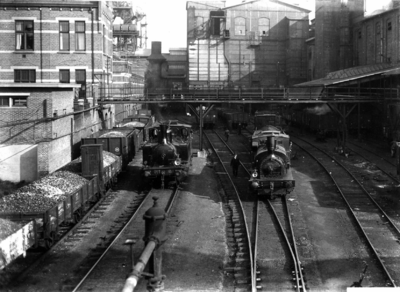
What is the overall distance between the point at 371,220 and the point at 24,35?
27058 millimetres

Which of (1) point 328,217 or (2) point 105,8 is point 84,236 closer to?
(1) point 328,217

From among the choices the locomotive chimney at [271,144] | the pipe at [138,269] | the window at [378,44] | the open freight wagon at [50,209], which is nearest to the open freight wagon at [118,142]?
the open freight wagon at [50,209]

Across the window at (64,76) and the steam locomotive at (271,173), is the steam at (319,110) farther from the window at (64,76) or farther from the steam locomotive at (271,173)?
the steam locomotive at (271,173)

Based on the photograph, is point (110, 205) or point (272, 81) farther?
point (272, 81)

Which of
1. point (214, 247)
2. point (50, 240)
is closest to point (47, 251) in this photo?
point (50, 240)

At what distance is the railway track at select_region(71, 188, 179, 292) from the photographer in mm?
12234

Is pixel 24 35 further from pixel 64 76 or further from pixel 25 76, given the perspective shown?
pixel 64 76

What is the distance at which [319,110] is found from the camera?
43688mm

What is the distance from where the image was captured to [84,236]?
642 inches

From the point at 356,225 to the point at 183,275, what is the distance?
24.5 ft

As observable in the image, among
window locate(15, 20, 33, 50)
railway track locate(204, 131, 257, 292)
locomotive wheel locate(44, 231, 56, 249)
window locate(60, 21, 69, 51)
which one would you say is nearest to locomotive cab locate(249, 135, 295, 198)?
railway track locate(204, 131, 257, 292)

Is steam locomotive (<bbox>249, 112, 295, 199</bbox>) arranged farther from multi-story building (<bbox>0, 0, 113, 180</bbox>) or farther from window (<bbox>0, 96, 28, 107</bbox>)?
multi-story building (<bbox>0, 0, 113, 180</bbox>)

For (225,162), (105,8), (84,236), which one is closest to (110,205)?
(84,236)

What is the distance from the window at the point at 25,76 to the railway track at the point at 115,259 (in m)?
19.7
